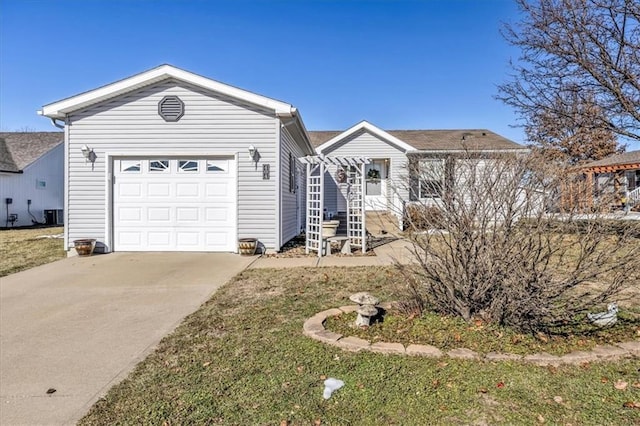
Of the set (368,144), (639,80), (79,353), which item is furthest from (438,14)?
(79,353)

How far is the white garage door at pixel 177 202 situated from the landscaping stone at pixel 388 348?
21.4 feet

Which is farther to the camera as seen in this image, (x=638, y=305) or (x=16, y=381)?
(x=638, y=305)

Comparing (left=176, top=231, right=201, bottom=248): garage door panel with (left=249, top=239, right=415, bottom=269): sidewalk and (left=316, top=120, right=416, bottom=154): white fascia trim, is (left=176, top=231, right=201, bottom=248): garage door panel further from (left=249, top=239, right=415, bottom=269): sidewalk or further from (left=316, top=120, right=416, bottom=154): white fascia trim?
(left=316, top=120, right=416, bottom=154): white fascia trim

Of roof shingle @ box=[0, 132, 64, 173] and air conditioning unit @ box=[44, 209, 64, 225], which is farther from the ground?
roof shingle @ box=[0, 132, 64, 173]

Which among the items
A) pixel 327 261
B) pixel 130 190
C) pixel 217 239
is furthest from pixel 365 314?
pixel 130 190

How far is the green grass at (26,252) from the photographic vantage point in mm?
7938

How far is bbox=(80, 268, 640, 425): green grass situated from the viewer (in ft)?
7.61

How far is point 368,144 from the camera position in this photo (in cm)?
1722

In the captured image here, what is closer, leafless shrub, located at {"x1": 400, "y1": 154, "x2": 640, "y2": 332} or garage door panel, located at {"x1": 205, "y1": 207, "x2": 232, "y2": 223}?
leafless shrub, located at {"x1": 400, "y1": 154, "x2": 640, "y2": 332}

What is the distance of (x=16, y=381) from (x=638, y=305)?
6.36 m

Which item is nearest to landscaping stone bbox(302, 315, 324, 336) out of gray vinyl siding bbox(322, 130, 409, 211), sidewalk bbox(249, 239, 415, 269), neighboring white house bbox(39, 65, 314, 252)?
sidewalk bbox(249, 239, 415, 269)

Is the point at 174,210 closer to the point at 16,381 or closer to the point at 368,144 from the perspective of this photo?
the point at 16,381

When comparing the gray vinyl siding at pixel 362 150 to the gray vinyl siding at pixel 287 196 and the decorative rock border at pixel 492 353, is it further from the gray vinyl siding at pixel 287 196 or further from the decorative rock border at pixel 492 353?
the decorative rock border at pixel 492 353

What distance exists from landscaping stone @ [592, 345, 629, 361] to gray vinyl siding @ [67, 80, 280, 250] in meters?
6.96
